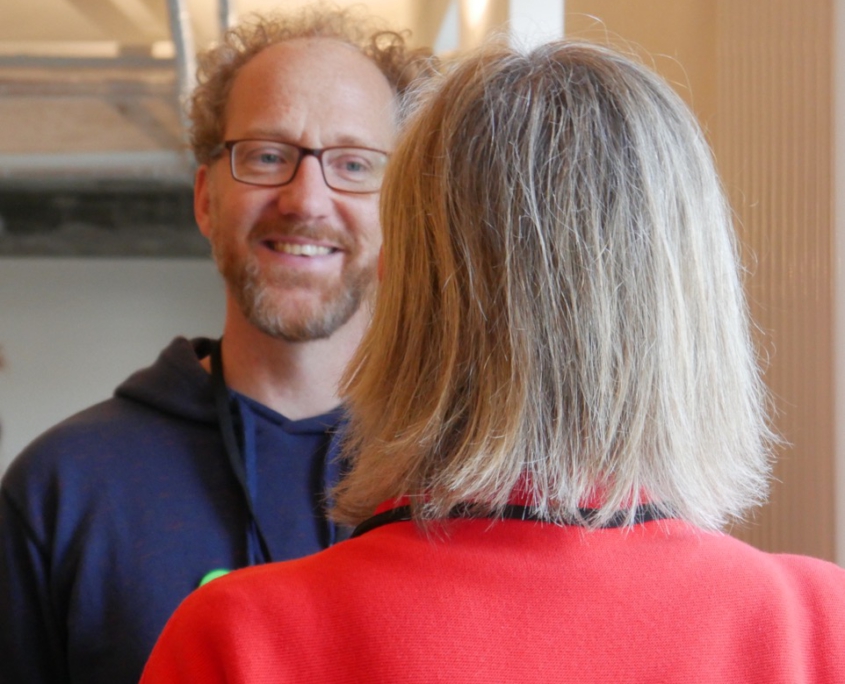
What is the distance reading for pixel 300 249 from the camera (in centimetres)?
170

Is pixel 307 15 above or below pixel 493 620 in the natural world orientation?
above

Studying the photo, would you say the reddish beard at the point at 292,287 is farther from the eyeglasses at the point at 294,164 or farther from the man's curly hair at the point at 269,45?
the man's curly hair at the point at 269,45

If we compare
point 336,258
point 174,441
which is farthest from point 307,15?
point 174,441

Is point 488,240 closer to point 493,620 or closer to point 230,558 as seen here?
point 493,620

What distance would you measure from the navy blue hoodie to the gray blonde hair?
0.68m

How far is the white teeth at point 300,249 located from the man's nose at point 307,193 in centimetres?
5

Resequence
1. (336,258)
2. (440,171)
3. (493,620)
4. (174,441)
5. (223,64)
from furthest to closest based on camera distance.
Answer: (223,64) < (336,258) < (174,441) < (440,171) < (493,620)

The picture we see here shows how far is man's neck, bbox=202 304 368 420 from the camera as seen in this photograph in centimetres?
172

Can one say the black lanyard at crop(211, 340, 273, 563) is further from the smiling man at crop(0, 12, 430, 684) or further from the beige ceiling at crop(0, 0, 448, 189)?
the beige ceiling at crop(0, 0, 448, 189)

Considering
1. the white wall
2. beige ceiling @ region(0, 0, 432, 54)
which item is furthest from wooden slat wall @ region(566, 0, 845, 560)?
the white wall

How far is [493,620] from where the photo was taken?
780 mm

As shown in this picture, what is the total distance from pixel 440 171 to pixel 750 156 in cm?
85

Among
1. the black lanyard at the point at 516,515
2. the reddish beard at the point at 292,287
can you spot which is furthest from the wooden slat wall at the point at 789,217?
the black lanyard at the point at 516,515

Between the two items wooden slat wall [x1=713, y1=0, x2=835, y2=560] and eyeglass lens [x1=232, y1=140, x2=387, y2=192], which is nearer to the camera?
wooden slat wall [x1=713, y1=0, x2=835, y2=560]
